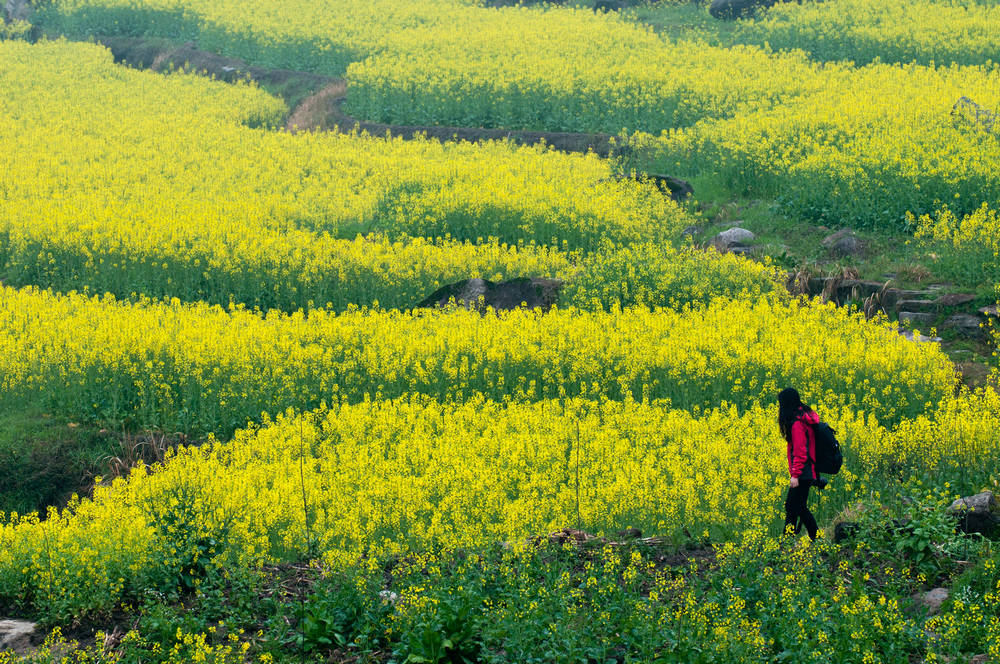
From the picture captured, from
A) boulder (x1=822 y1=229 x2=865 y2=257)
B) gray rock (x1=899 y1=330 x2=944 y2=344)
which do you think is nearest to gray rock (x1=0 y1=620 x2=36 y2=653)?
gray rock (x1=899 y1=330 x2=944 y2=344)

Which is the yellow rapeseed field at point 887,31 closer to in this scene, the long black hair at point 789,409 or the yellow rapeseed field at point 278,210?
the yellow rapeseed field at point 278,210

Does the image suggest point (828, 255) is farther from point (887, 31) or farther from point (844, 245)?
point (887, 31)

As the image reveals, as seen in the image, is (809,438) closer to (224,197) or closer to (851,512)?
(851,512)

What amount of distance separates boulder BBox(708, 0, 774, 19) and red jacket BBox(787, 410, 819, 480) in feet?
136

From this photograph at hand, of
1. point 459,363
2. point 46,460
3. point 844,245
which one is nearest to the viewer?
point 46,460

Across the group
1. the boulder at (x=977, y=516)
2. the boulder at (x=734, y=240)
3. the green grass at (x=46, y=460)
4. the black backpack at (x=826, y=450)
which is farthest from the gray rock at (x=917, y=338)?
the green grass at (x=46, y=460)

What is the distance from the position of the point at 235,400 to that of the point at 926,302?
11.9m

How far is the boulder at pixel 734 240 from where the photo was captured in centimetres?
2216

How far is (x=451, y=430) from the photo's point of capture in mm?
13141

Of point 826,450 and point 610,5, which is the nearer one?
point 826,450

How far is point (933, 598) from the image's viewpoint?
886 cm

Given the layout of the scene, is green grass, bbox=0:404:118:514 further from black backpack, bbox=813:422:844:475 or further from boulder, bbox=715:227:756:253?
boulder, bbox=715:227:756:253

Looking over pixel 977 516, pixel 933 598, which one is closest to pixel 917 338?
pixel 977 516

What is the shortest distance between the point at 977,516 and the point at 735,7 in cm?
4190
